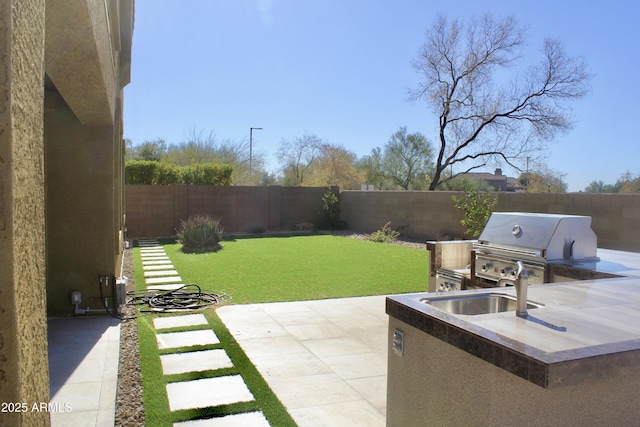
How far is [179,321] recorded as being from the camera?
19.2 ft

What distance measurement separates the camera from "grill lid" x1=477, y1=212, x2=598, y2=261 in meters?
4.19

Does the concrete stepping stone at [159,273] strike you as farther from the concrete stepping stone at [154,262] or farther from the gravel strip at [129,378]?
the gravel strip at [129,378]

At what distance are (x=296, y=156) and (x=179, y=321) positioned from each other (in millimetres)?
29752

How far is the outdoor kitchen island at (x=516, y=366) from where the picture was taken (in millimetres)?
1877

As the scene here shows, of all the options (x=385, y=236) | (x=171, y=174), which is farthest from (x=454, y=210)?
(x=171, y=174)

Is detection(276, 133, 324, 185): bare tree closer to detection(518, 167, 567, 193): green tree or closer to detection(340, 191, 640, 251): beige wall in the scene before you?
detection(340, 191, 640, 251): beige wall

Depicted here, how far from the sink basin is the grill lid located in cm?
141

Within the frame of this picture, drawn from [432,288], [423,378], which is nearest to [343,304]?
[432,288]

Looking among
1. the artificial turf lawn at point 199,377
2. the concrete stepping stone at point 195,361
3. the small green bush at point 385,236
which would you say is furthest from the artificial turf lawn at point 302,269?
the concrete stepping stone at point 195,361

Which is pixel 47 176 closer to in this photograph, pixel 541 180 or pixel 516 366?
pixel 516 366

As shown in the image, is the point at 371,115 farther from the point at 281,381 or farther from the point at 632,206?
the point at 281,381

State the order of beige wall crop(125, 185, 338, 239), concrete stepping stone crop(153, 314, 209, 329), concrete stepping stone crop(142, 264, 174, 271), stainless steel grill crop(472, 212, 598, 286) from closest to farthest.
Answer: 1. stainless steel grill crop(472, 212, 598, 286)
2. concrete stepping stone crop(153, 314, 209, 329)
3. concrete stepping stone crop(142, 264, 174, 271)
4. beige wall crop(125, 185, 338, 239)

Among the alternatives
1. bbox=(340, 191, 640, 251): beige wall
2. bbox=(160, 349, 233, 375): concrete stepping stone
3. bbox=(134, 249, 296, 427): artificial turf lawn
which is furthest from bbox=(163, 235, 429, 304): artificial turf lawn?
bbox=(160, 349, 233, 375): concrete stepping stone

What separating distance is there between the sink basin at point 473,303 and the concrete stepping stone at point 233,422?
150 cm
